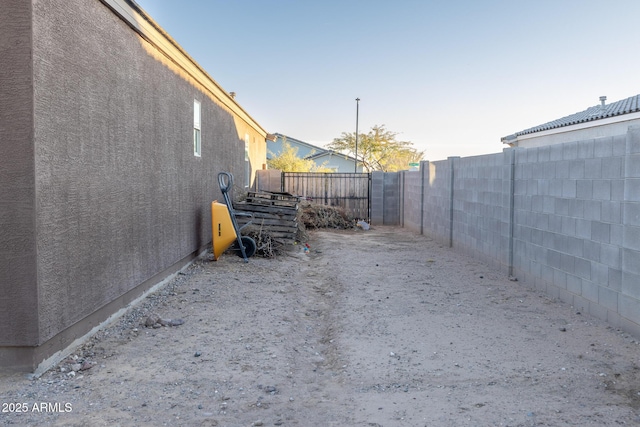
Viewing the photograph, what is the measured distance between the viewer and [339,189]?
20.7m

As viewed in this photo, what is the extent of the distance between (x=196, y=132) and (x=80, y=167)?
5186mm

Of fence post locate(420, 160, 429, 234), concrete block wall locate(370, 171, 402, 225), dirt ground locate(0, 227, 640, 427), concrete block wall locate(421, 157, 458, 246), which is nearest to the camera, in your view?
dirt ground locate(0, 227, 640, 427)

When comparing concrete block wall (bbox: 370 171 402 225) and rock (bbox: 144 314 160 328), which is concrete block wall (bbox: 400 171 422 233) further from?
rock (bbox: 144 314 160 328)

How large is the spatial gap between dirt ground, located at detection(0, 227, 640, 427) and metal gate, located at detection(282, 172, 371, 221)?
12234 mm

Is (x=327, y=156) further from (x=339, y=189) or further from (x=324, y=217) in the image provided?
(x=324, y=217)

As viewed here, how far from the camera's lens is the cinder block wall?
5789mm

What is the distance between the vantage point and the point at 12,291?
4.34 m

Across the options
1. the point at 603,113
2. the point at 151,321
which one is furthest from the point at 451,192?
the point at 603,113

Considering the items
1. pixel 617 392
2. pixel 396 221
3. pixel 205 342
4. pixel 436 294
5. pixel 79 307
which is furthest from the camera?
pixel 396 221

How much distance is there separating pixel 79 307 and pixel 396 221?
51.9 ft

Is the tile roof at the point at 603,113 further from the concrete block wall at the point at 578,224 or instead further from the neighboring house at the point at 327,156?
the neighboring house at the point at 327,156

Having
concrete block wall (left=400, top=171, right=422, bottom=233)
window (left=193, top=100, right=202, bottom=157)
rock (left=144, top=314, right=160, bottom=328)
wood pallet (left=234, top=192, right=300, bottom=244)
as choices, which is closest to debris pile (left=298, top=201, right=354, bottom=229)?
concrete block wall (left=400, top=171, right=422, bottom=233)

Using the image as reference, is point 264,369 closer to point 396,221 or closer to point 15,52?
point 15,52

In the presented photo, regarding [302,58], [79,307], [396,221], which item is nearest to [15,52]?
[79,307]
